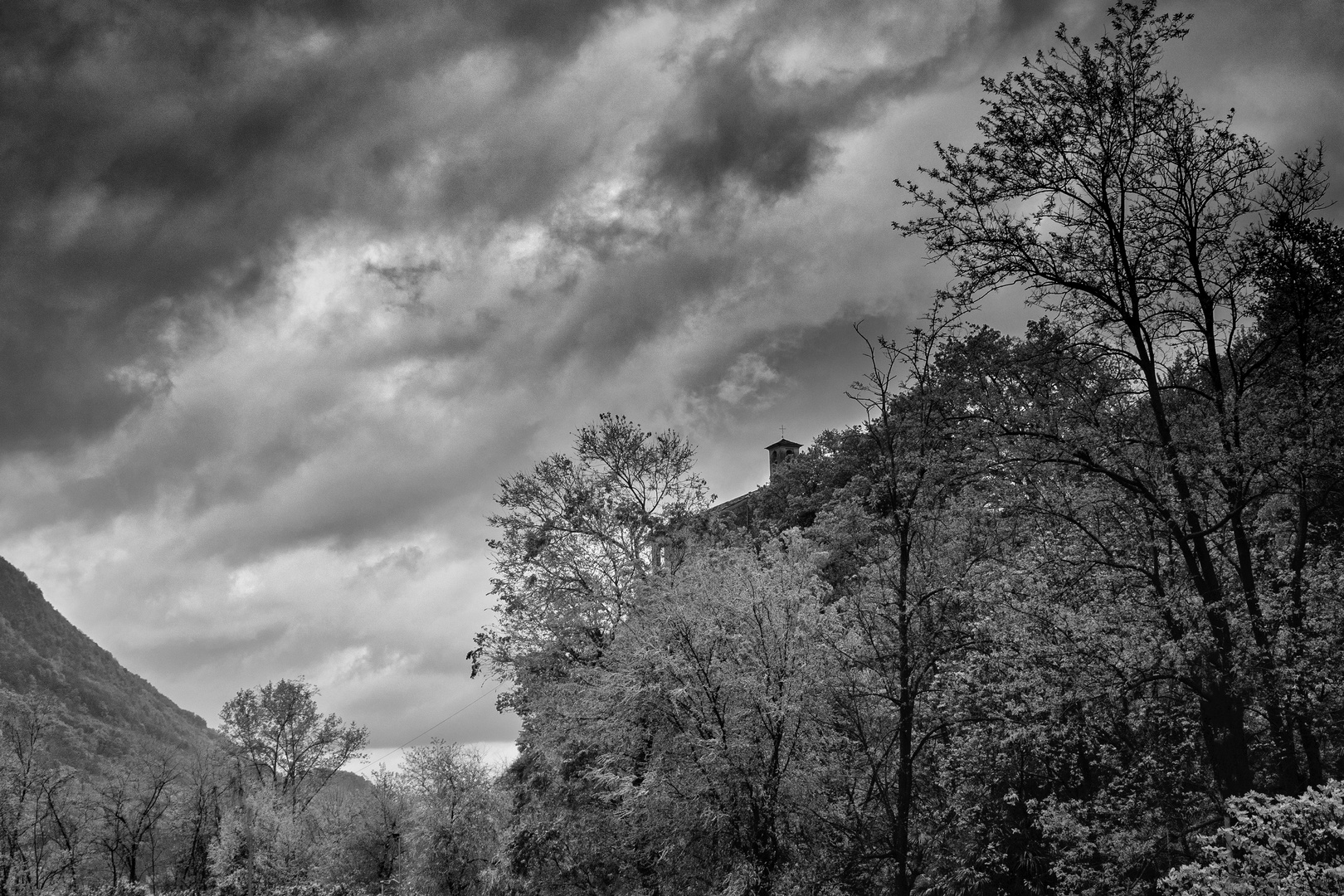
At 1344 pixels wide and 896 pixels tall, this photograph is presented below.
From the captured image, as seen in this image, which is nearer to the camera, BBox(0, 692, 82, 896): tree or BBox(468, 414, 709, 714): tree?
BBox(468, 414, 709, 714): tree

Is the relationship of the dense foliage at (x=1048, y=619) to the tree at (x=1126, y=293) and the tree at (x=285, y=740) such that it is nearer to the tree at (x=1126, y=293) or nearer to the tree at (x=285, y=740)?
the tree at (x=1126, y=293)

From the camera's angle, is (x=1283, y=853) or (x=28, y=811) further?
(x=28, y=811)

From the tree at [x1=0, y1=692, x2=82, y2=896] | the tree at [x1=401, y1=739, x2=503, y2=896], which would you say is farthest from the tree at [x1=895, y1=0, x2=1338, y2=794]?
the tree at [x1=0, y1=692, x2=82, y2=896]

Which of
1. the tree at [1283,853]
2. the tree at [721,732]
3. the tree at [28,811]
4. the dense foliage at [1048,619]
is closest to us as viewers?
the tree at [1283,853]

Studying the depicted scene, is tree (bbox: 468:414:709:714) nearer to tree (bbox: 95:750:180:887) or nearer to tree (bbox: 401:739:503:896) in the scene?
tree (bbox: 401:739:503:896)

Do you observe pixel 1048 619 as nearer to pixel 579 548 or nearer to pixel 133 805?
pixel 579 548

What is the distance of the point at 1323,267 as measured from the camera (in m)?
16.0

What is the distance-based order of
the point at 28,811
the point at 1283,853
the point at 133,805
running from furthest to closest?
the point at 133,805, the point at 28,811, the point at 1283,853

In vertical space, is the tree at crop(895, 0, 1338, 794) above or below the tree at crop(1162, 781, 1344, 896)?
above

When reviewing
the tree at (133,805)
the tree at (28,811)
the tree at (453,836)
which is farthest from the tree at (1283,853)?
the tree at (133,805)

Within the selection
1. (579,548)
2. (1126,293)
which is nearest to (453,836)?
(579,548)

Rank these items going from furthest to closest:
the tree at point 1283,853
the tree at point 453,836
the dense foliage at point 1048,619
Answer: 1. the tree at point 453,836
2. the dense foliage at point 1048,619
3. the tree at point 1283,853

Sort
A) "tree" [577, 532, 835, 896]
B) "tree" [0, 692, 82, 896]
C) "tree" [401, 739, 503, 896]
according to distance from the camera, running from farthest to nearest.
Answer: "tree" [0, 692, 82, 896]
"tree" [401, 739, 503, 896]
"tree" [577, 532, 835, 896]

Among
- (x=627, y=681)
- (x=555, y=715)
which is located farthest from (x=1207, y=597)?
(x=555, y=715)
